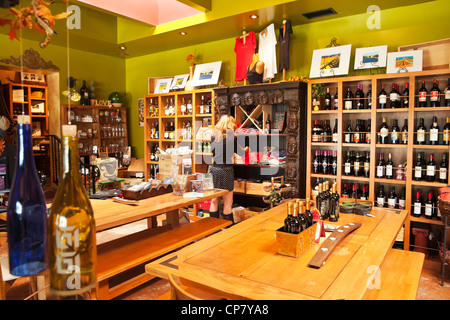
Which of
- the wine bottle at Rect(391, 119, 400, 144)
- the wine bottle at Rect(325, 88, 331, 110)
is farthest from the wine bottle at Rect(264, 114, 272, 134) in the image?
the wine bottle at Rect(391, 119, 400, 144)

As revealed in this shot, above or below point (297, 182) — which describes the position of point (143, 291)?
below

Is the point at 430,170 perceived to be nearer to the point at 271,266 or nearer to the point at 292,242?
the point at 292,242

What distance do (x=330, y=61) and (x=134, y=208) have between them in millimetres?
3570

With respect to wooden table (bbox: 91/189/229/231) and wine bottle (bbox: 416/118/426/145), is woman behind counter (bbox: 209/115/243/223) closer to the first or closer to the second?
wooden table (bbox: 91/189/229/231)

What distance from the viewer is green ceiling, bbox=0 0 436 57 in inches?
179

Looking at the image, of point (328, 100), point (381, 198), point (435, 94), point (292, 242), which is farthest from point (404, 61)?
point (292, 242)

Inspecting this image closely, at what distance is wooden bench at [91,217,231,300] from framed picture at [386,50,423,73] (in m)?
3.07

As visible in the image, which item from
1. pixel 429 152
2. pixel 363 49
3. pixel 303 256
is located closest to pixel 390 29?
pixel 363 49

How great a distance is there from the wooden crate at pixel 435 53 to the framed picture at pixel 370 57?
36cm

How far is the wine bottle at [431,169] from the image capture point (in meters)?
4.09

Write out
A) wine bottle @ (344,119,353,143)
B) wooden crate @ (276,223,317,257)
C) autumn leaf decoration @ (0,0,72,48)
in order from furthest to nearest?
wine bottle @ (344,119,353,143) → wooden crate @ (276,223,317,257) → autumn leaf decoration @ (0,0,72,48)
